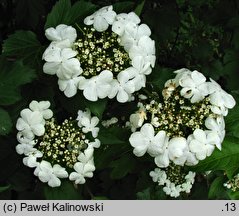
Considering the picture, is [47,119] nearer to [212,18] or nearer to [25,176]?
[25,176]

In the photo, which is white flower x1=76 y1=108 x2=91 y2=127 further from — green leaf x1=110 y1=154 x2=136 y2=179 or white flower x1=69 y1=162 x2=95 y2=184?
green leaf x1=110 y1=154 x2=136 y2=179

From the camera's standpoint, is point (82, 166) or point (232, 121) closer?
point (82, 166)

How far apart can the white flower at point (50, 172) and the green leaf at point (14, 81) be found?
0.91 feet

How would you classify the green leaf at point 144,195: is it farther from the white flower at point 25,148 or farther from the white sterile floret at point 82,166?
the white flower at point 25,148

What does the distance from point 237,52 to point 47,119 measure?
1.30 meters

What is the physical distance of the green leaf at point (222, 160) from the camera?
1916 millimetres

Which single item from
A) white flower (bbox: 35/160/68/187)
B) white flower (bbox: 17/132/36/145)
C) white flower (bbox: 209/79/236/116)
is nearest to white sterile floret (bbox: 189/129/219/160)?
white flower (bbox: 209/79/236/116)

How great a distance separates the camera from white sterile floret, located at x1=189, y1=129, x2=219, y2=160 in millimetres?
1828

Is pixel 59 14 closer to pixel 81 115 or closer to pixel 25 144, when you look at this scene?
pixel 81 115

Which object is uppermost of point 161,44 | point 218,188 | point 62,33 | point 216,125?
point 62,33

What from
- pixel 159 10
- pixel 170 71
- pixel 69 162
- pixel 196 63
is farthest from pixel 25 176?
pixel 196 63

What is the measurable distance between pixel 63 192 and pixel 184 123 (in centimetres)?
55

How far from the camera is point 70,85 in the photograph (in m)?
1.81

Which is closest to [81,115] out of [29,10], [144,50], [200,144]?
[144,50]
